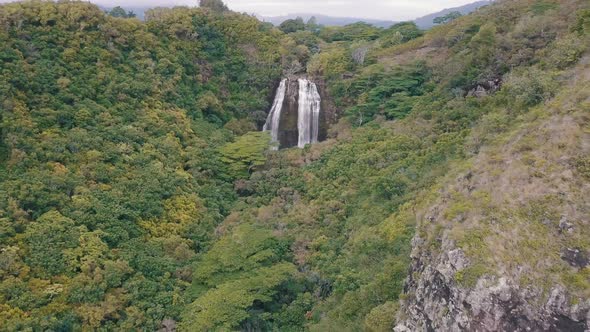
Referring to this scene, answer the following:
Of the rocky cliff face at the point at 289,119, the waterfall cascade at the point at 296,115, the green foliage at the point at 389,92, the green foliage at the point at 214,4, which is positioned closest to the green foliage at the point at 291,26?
the green foliage at the point at 214,4

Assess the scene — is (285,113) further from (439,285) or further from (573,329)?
(573,329)

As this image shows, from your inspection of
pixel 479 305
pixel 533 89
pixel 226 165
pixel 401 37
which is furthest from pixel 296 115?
pixel 479 305

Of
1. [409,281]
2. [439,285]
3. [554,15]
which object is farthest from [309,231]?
[554,15]

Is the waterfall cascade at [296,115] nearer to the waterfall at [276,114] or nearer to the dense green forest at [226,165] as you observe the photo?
the waterfall at [276,114]

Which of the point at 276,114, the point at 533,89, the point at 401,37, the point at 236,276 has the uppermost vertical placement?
the point at 401,37

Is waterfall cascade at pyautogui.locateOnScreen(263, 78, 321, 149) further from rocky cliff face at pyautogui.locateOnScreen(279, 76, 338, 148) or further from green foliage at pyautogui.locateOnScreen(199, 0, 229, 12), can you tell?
green foliage at pyautogui.locateOnScreen(199, 0, 229, 12)

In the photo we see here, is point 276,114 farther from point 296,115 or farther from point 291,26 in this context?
point 291,26
